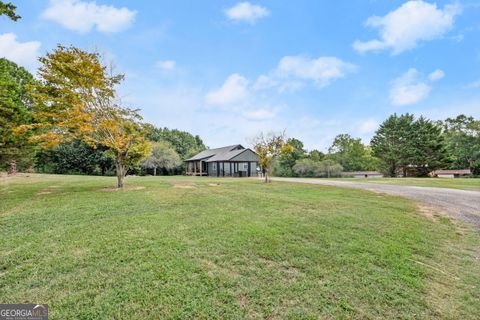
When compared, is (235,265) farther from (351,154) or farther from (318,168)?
(351,154)

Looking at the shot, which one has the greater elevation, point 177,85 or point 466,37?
point 466,37

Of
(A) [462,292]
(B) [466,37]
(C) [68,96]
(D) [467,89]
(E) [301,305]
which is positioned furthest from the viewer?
(D) [467,89]

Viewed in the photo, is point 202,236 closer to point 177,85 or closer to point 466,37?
point 177,85

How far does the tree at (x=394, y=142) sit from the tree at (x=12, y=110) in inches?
1417

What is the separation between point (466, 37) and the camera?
13398mm

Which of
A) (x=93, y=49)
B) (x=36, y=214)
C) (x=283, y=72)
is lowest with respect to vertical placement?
(x=36, y=214)

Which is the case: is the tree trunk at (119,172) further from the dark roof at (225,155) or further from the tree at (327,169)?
the tree at (327,169)

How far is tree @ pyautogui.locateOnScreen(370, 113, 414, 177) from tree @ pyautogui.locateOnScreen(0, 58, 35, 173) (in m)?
36.0

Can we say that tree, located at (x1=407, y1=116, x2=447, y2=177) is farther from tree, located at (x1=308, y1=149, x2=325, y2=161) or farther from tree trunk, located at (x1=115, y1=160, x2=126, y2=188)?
tree trunk, located at (x1=115, y1=160, x2=126, y2=188)

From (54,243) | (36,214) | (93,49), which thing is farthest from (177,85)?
(54,243)

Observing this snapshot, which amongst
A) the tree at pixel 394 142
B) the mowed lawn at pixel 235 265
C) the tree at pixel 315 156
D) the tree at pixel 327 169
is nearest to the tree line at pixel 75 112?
the mowed lawn at pixel 235 265

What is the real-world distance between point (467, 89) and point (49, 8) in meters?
28.0

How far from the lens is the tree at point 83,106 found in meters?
9.31

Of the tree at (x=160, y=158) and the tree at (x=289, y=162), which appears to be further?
the tree at (x=289, y=162)
